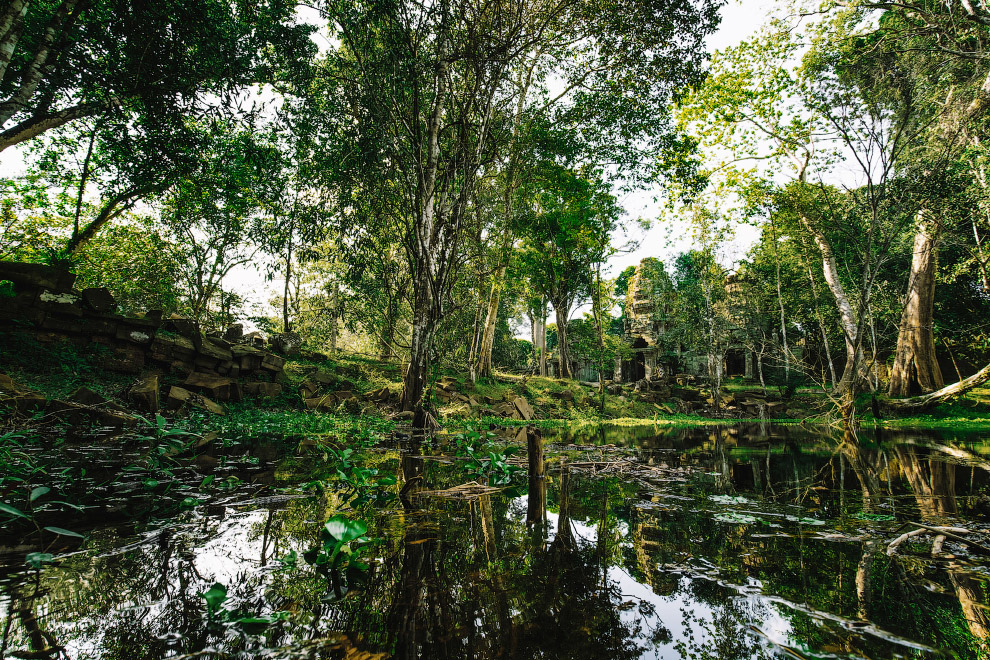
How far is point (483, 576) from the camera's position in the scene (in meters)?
1.72

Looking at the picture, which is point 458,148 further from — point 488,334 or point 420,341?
point 488,334

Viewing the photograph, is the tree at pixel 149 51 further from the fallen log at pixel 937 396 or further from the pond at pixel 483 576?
the fallen log at pixel 937 396

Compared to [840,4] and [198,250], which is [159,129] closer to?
[198,250]

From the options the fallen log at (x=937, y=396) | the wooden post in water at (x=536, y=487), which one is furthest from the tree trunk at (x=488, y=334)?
the fallen log at (x=937, y=396)

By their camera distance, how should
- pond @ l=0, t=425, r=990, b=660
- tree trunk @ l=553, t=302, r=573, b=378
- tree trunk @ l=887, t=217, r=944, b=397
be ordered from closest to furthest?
1. pond @ l=0, t=425, r=990, b=660
2. tree trunk @ l=887, t=217, r=944, b=397
3. tree trunk @ l=553, t=302, r=573, b=378

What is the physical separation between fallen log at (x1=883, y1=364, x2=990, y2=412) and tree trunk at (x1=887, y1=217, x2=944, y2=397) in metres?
1.15

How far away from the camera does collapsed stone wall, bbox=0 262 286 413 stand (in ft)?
27.6

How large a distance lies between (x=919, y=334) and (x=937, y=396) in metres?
3.07

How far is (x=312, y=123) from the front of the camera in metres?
9.89

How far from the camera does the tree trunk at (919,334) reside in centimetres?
1608

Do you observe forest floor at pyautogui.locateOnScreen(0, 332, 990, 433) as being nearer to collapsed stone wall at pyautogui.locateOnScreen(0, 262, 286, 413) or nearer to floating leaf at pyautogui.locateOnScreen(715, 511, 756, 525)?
collapsed stone wall at pyautogui.locateOnScreen(0, 262, 286, 413)

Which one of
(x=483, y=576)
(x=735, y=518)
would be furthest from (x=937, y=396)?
(x=483, y=576)

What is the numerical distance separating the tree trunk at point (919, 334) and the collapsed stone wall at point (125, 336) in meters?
24.4

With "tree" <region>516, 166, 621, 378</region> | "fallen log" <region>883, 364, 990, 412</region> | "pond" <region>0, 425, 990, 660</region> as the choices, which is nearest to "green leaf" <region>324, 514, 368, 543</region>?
"pond" <region>0, 425, 990, 660</region>
